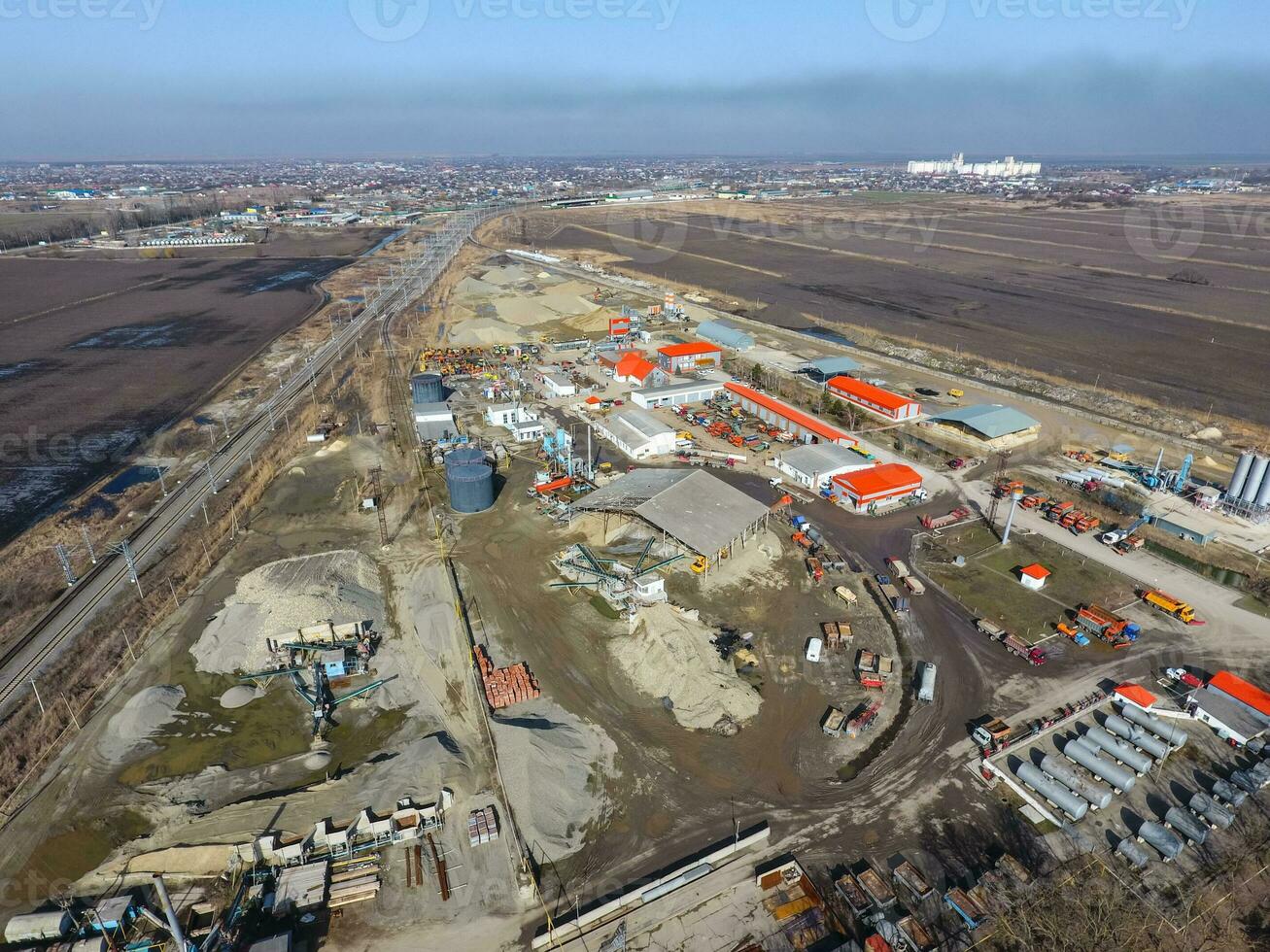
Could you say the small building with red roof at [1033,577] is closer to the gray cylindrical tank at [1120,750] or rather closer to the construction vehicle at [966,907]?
the gray cylindrical tank at [1120,750]

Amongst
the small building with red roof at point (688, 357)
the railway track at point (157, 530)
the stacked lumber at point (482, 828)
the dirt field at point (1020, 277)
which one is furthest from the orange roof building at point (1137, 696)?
the small building with red roof at point (688, 357)

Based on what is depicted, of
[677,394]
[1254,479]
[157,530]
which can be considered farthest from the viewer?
[677,394]

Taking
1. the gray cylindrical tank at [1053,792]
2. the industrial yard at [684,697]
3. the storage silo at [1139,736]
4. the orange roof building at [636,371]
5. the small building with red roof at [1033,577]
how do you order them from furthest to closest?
the orange roof building at [636,371], the small building with red roof at [1033,577], the storage silo at [1139,736], the gray cylindrical tank at [1053,792], the industrial yard at [684,697]

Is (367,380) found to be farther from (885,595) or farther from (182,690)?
(885,595)

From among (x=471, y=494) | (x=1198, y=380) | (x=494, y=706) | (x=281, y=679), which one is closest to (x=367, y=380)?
(x=471, y=494)

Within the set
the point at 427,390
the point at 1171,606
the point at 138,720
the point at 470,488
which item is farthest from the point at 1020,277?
the point at 138,720

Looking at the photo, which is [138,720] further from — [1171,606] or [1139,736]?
[1171,606]
